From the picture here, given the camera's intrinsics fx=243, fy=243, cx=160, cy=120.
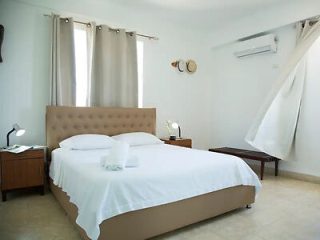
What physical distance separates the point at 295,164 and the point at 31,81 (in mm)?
4214

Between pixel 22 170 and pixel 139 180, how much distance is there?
1.80 m

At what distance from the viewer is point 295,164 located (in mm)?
3949

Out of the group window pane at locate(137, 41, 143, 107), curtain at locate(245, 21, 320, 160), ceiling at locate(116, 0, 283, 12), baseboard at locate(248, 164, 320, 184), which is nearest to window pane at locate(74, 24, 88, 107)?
ceiling at locate(116, 0, 283, 12)

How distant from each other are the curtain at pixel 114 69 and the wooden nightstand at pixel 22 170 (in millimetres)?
1157

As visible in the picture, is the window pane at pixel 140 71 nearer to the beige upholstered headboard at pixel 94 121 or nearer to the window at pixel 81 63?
the beige upholstered headboard at pixel 94 121

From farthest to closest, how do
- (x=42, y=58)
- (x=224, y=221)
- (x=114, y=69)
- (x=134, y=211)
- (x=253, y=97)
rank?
(x=253, y=97) < (x=114, y=69) < (x=42, y=58) < (x=224, y=221) < (x=134, y=211)

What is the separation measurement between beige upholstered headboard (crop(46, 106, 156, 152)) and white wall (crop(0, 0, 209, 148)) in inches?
9.3

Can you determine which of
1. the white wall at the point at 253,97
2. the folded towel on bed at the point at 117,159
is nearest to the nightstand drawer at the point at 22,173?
the folded towel on bed at the point at 117,159

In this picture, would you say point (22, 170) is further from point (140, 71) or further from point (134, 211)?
point (140, 71)

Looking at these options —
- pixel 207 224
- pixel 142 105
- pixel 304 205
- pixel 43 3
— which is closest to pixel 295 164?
pixel 304 205

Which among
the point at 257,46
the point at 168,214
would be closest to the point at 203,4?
the point at 257,46

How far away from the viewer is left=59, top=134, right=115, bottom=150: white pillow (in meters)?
3.09

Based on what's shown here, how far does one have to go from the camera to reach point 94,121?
145 inches

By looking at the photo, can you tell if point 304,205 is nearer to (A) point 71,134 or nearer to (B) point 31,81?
(A) point 71,134
